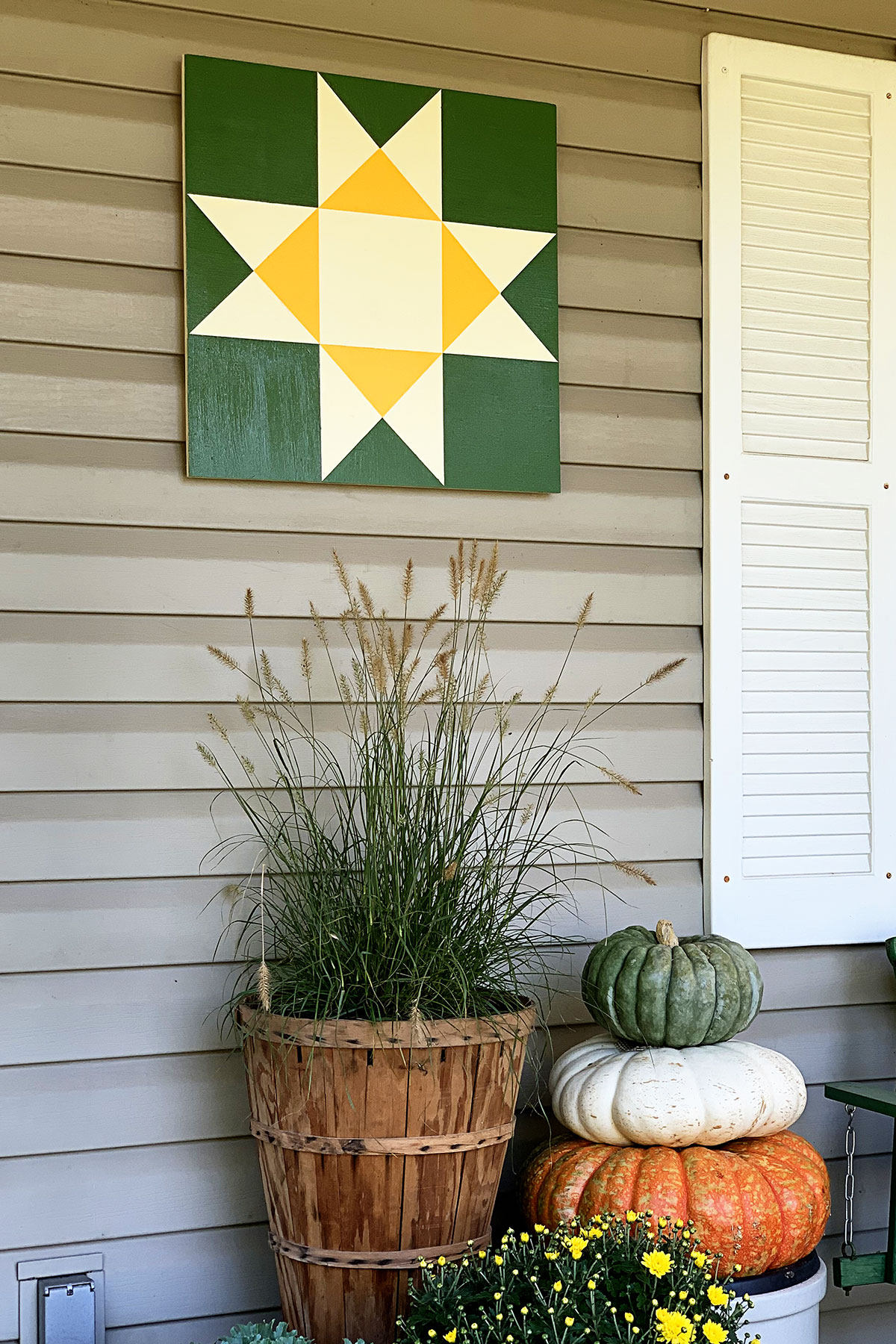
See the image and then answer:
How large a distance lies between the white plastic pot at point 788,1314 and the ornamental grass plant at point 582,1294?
16cm

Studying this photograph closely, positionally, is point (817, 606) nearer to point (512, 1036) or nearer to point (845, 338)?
point (845, 338)

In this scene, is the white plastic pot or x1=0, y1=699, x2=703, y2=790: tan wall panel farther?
x1=0, y1=699, x2=703, y2=790: tan wall panel

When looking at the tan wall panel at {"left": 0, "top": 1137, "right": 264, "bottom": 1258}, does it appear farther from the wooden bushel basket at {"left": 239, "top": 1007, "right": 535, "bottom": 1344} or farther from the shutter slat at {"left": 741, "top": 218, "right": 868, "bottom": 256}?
the shutter slat at {"left": 741, "top": 218, "right": 868, "bottom": 256}

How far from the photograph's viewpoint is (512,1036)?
196cm

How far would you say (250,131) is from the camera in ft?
7.52

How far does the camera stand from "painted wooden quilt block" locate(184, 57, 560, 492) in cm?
227

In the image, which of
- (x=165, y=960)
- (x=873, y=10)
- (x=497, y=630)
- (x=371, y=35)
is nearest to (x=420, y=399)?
(x=497, y=630)

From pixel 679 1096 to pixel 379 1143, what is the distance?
1.78 feet

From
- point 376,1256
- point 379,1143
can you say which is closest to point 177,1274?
point 376,1256

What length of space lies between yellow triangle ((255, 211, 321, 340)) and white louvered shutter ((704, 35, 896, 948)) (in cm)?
84

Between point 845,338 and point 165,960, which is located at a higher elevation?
point 845,338

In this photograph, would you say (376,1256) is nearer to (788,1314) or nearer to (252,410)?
(788,1314)

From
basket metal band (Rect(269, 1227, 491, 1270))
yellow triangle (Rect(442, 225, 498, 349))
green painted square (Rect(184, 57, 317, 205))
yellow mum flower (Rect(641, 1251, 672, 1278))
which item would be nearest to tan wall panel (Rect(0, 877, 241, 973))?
basket metal band (Rect(269, 1227, 491, 1270))

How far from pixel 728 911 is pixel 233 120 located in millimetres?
1830
